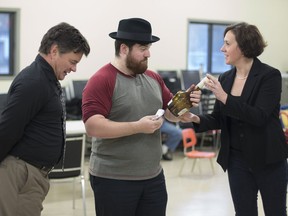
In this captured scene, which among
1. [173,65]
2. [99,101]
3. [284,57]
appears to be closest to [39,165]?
[99,101]

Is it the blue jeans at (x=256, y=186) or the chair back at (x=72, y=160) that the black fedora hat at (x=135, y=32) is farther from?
the chair back at (x=72, y=160)

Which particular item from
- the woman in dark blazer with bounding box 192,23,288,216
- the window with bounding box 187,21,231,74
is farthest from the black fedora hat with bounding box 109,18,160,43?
the window with bounding box 187,21,231,74

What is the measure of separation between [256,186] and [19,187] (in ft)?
4.16

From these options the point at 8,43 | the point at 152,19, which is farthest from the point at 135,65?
the point at 152,19

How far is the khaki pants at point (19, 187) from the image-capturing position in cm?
199

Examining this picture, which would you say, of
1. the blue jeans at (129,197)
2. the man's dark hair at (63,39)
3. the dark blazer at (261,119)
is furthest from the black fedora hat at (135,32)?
the blue jeans at (129,197)

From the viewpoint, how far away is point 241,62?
102 inches

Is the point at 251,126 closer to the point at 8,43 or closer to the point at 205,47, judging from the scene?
the point at 8,43

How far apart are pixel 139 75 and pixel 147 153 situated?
1.26ft

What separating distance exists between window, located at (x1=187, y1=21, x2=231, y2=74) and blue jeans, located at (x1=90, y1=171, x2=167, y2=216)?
585 centimetres

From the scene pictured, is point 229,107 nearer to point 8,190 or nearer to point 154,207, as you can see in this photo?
point 154,207

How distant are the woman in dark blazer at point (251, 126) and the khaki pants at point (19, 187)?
0.96 meters

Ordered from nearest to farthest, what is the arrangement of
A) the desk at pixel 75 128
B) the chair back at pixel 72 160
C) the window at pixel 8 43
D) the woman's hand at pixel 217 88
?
the woman's hand at pixel 217 88 → the chair back at pixel 72 160 → the desk at pixel 75 128 → the window at pixel 8 43

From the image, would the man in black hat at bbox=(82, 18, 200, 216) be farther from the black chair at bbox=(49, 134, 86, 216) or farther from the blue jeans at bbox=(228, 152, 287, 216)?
the black chair at bbox=(49, 134, 86, 216)
